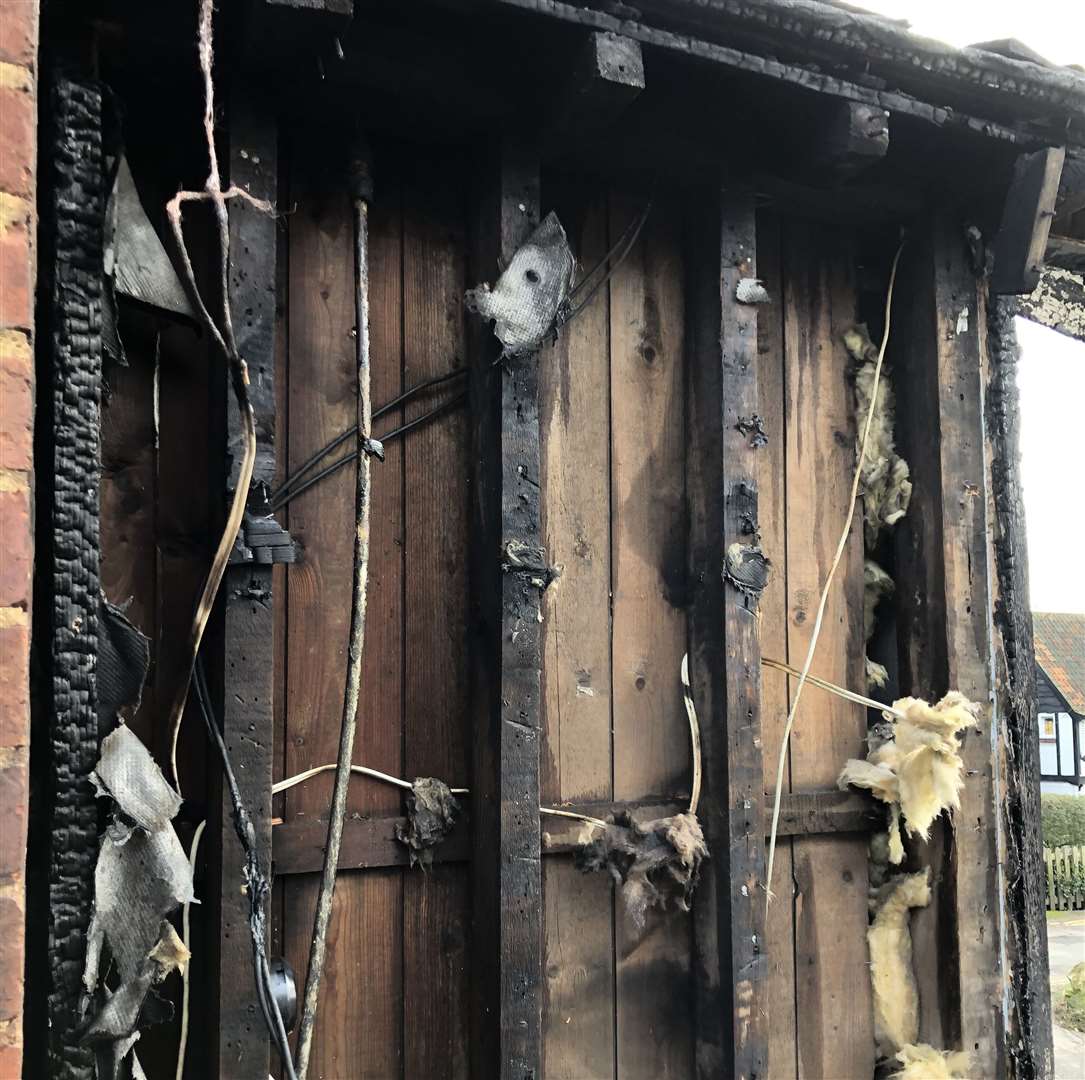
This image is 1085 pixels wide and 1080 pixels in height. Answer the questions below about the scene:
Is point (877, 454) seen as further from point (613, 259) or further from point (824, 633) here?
point (613, 259)

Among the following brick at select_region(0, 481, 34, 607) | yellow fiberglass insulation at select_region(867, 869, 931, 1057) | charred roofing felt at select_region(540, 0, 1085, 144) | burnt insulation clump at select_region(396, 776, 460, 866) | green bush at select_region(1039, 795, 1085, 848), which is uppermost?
charred roofing felt at select_region(540, 0, 1085, 144)

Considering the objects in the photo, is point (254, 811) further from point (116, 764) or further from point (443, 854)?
point (443, 854)

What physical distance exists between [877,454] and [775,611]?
47 centimetres

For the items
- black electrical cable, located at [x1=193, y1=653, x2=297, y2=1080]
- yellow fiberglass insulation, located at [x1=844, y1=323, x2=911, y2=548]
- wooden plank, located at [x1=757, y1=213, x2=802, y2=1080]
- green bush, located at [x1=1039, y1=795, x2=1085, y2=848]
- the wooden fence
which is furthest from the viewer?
green bush, located at [x1=1039, y1=795, x2=1085, y2=848]

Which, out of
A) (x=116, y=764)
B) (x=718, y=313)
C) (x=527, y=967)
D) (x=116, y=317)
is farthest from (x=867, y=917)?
(x=116, y=317)

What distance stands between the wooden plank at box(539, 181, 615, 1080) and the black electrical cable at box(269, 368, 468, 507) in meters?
0.22

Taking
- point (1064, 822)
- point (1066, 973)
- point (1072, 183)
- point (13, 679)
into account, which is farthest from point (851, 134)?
point (1064, 822)

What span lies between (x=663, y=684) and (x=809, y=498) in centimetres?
57

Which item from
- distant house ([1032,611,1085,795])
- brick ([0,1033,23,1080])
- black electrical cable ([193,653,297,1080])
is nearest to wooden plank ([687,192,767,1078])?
black electrical cable ([193,653,297,1080])

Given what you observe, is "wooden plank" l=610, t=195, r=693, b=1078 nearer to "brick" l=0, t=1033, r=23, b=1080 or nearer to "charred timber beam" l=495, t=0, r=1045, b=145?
"charred timber beam" l=495, t=0, r=1045, b=145

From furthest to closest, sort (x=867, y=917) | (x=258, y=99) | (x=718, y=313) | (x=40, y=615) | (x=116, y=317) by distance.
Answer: (x=867, y=917)
(x=718, y=313)
(x=258, y=99)
(x=116, y=317)
(x=40, y=615)

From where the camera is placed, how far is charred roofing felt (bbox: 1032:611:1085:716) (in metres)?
20.0

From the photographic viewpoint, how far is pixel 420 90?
1.70 m

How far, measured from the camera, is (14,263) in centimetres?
98
